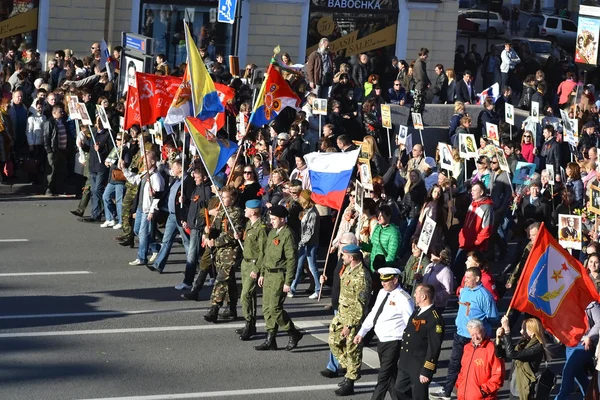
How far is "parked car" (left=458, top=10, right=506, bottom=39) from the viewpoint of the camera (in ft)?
175

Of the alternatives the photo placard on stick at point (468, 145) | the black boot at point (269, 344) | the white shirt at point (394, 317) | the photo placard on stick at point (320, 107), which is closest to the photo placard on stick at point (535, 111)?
the photo placard on stick at point (320, 107)

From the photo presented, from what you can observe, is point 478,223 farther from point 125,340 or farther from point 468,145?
point 125,340

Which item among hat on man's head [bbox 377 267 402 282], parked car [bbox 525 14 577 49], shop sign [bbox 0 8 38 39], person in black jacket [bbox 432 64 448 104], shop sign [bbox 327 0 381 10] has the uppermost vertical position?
parked car [bbox 525 14 577 49]

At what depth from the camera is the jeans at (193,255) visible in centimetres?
1705

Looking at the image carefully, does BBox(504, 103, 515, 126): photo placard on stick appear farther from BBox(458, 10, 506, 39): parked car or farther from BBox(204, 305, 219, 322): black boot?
BBox(458, 10, 506, 39): parked car

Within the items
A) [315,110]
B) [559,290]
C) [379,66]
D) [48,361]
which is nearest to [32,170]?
[315,110]

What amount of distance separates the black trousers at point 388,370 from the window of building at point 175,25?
21.5m

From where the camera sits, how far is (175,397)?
510 inches

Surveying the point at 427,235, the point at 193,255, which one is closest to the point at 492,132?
the point at 193,255

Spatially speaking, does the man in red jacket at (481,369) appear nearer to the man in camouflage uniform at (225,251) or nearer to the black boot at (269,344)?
the black boot at (269,344)

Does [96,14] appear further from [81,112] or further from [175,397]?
[175,397]

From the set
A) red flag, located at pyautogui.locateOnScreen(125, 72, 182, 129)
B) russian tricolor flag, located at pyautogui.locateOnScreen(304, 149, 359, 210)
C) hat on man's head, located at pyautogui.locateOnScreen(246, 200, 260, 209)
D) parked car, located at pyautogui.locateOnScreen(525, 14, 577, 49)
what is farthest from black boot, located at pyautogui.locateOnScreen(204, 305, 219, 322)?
parked car, located at pyautogui.locateOnScreen(525, 14, 577, 49)

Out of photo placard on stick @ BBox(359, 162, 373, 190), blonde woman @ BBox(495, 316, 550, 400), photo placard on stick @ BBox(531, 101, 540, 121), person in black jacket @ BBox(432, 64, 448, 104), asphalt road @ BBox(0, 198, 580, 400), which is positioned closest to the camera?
blonde woman @ BBox(495, 316, 550, 400)

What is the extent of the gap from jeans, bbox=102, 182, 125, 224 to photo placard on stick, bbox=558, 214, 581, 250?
726 cm
